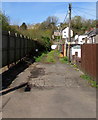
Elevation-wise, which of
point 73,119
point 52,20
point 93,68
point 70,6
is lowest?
point 73,119

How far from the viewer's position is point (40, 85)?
8.62 metres

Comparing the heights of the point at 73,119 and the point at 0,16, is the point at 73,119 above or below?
below

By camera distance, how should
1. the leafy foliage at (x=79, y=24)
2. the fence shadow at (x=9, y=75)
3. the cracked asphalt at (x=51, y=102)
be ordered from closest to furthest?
the cracked asphalt at (x=51, y=102), the fence shadow at (x=9, y=75), the leafy foliage at (x=79, y=24)

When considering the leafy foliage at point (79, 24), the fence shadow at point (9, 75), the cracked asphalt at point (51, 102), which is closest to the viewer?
the cracked asphalt at point (51, 102)

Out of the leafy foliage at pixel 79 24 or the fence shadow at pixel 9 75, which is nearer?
the fence shadow at pixel 9 75

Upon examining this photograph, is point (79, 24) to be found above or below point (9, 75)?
above

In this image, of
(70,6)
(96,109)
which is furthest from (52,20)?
(96,109)

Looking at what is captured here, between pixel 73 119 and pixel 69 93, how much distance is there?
255cm

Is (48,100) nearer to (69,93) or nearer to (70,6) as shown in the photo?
(69,93)

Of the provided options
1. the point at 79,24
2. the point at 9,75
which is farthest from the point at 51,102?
the point at 79,24

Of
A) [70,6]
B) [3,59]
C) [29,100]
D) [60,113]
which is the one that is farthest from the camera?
[70,6]

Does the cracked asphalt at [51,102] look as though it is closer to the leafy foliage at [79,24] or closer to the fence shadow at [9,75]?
the fence shadow at [9,75]

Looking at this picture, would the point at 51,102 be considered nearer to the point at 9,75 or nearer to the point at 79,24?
the point at 9,75

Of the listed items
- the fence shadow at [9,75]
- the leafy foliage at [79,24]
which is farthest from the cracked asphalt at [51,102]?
the leafy foliage at [79,24]
